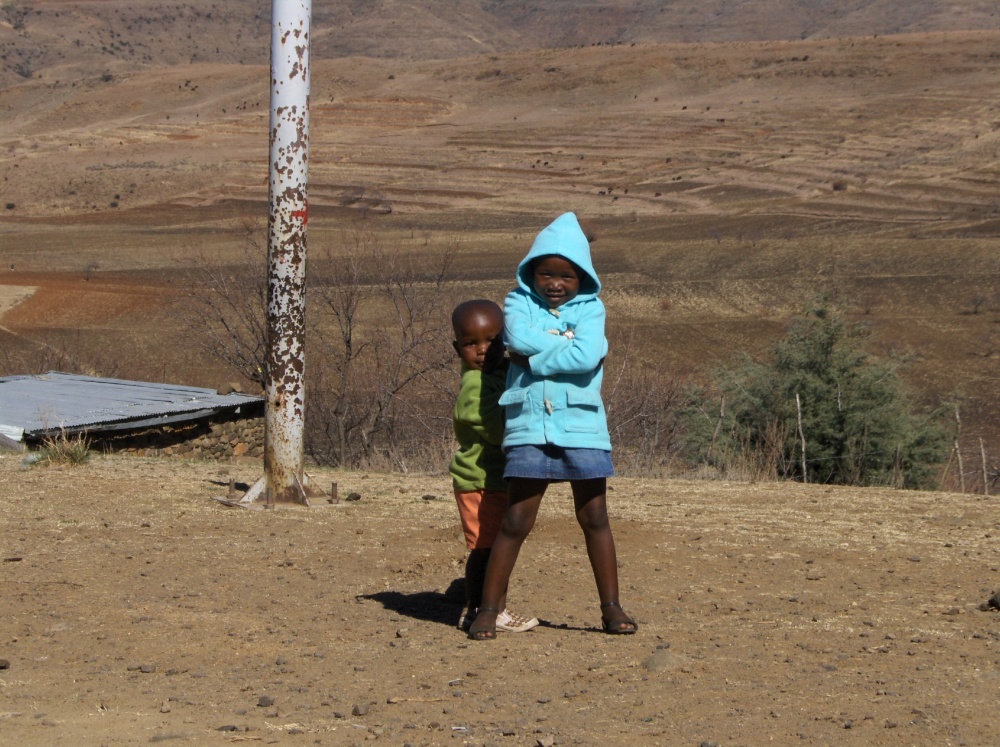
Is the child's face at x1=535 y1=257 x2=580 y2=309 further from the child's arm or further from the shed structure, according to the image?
the shed structure

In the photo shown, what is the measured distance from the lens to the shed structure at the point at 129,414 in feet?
45.7

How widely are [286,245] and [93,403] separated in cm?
833

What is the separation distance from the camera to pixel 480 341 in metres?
5.04

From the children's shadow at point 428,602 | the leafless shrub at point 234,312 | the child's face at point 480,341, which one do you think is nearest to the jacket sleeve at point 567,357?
the child's face at point 480,341

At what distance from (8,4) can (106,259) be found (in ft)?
340

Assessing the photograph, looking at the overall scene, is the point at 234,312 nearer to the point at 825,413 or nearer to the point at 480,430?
the point at 825,413

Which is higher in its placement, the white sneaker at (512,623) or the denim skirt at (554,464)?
the denim skirt at (554,464)

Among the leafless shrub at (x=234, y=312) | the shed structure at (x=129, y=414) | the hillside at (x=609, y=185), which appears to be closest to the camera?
the shed structure at (x=129, y=414)

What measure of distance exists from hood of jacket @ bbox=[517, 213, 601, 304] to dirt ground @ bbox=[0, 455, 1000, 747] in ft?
4.17

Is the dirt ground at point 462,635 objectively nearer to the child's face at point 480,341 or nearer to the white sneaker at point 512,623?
the white sneaker at point 512,623

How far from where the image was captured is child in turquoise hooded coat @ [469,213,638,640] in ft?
15.3

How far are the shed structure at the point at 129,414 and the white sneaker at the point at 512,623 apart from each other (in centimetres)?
849

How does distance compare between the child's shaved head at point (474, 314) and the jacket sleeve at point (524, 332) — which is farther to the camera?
the child's shaved head at point (474, 314)

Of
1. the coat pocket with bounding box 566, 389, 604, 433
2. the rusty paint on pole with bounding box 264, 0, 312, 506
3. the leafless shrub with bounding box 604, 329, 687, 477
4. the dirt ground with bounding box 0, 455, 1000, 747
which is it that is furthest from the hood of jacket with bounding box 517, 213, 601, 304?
the leafless shrub with bounding box 604, 329, 687, 477
